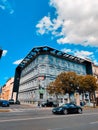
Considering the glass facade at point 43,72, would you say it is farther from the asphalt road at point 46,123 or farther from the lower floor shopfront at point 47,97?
the asphalt road at point 46,123

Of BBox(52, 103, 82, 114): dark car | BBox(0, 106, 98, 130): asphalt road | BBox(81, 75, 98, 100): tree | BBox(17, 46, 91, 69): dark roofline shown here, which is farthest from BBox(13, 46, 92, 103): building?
BBox(0, 106, 98, 130): asphalt road

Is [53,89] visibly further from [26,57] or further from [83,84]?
[26,57]

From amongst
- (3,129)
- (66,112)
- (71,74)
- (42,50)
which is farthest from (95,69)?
(3,129)

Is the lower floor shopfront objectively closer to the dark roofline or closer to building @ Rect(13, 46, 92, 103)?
building @ Rect(13, 46, 92, 103)

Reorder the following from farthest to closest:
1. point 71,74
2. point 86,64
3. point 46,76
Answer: point 86,64
point 46,76
point 71,74

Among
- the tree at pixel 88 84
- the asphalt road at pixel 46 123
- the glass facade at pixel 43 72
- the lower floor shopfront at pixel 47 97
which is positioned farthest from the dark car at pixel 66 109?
the glass facade at pixel 43 72

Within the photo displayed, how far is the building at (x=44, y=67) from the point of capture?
2135 inches

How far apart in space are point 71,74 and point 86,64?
99.4 ft

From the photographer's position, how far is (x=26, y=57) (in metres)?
67.1

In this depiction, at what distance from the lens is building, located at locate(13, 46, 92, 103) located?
54219mm

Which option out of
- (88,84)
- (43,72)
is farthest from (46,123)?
(43,72)

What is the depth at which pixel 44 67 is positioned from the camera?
181ft

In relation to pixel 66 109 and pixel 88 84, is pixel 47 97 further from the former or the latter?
pixel 66 109

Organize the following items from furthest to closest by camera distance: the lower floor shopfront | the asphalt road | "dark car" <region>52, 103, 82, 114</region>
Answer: the lower floor shopfront → "dark car" <region>52, 103, 82, 114</region> → the asphalt road
